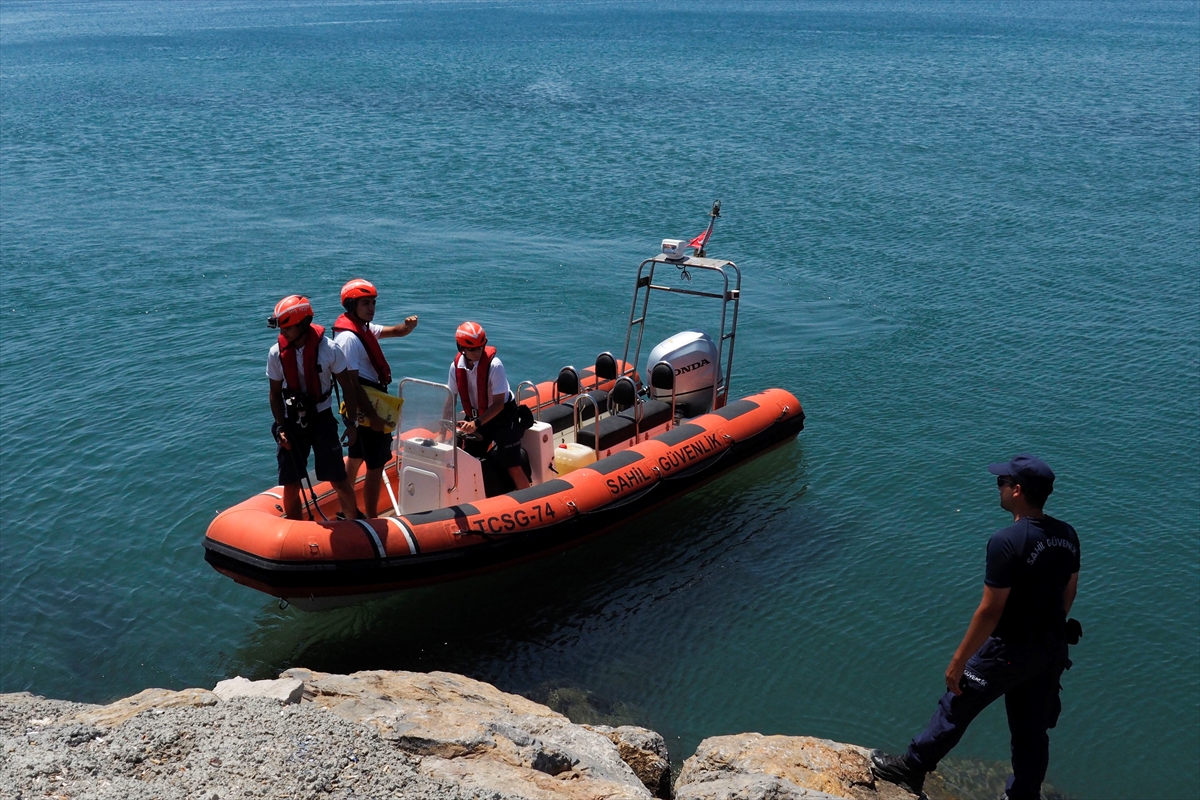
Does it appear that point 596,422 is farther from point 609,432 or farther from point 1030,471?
point 1030,471

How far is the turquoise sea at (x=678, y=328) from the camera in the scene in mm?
7707

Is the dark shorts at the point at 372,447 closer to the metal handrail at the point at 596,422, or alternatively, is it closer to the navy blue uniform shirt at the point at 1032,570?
the metal handrail at the point at 596,422

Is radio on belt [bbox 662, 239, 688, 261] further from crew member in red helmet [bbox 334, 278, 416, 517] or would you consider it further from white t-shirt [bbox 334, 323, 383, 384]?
white t-shirt [bbox 334, 323, 383, 384]

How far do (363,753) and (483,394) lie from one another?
3.95m

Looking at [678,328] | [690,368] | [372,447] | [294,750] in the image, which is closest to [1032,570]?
[294,750]

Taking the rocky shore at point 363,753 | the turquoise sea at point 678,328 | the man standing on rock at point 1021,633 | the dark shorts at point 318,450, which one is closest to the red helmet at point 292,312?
the dark shorts at point 318,450

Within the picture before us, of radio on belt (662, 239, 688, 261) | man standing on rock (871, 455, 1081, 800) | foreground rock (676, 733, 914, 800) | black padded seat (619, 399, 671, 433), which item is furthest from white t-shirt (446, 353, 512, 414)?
man standing on rock (871, 455, 1081, 800)

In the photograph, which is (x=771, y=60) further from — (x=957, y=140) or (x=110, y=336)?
(x=110, y=336)

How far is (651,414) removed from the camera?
981cm

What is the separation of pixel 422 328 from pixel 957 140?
596 inches

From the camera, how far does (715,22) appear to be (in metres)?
63.3

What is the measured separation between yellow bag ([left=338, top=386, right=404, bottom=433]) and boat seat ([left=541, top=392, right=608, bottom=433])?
2530 millimetres

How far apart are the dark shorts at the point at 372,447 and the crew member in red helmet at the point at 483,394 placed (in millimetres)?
556

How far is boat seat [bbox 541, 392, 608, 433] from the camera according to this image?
32.0ft
